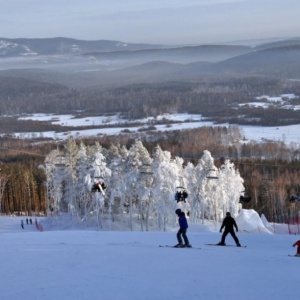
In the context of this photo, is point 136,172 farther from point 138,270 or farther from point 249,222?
→ point 138,270

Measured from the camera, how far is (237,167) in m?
76.6

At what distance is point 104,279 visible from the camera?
12758 mm

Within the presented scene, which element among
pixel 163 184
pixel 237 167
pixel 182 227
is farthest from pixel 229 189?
pixel 182 227

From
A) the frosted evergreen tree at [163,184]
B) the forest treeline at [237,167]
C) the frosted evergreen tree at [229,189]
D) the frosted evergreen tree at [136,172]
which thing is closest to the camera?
the frosted evergreen tree at [136,172]

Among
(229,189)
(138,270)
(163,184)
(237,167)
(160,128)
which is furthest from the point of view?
(160,128)

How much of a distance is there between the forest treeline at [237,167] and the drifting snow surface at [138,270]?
760 inches

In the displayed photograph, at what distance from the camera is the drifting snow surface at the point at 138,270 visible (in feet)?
37.9

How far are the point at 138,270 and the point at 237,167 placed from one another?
209 ft

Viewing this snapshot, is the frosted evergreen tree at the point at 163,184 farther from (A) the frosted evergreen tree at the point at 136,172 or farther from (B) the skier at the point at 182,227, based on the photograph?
(B) the skier at the point at 182,227

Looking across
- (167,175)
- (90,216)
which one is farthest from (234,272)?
(90,216)

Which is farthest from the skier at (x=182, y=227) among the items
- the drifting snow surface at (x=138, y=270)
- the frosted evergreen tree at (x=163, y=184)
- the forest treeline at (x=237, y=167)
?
the frosted evergreen tree at (x=163, y=184)

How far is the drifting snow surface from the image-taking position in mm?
11539

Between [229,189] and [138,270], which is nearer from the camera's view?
[138,270]

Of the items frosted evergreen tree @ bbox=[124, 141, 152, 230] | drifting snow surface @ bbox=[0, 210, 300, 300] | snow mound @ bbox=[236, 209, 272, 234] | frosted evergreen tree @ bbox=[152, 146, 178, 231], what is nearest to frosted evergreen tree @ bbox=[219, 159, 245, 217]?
snow mound @ bbox=[236, 209, 272, 234]
